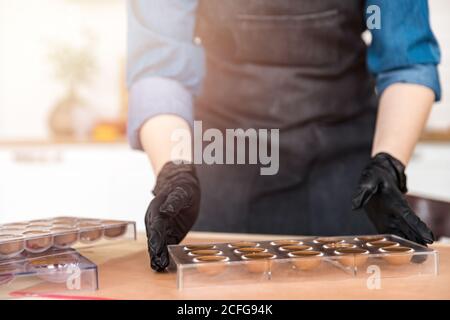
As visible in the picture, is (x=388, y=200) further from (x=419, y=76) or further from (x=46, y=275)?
(x=46, y=275)

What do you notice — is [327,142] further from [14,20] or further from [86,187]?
[14,20]

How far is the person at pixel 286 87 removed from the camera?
1018mm

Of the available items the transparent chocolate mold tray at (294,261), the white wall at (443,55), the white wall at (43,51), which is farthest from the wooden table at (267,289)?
the white wall at (43,51)

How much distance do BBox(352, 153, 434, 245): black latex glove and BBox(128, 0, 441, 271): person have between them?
147 mm

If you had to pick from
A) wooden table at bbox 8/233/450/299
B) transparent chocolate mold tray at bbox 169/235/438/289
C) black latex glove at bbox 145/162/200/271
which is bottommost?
wooden table at bbox 8/233/450/299

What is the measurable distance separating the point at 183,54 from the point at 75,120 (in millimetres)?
1565

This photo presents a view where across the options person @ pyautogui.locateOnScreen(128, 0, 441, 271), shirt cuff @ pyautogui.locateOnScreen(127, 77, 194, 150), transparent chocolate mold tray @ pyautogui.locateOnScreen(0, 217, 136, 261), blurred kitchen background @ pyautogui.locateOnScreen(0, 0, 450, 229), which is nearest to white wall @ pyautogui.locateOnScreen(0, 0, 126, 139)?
blurred kitchen background @ pyautogui.locateOnScreen(0, 0, 450, 229)

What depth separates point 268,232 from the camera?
121cm

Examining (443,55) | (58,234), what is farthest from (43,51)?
(58,234)

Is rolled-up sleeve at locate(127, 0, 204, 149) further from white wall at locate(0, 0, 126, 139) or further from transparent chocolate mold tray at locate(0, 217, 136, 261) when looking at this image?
white wall at locate(0, 0, 126, 139)

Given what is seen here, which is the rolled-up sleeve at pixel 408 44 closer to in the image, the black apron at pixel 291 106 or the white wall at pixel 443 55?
the black apron at pixel 291 106

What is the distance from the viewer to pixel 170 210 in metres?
0.73

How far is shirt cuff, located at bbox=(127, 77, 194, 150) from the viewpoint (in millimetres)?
985
